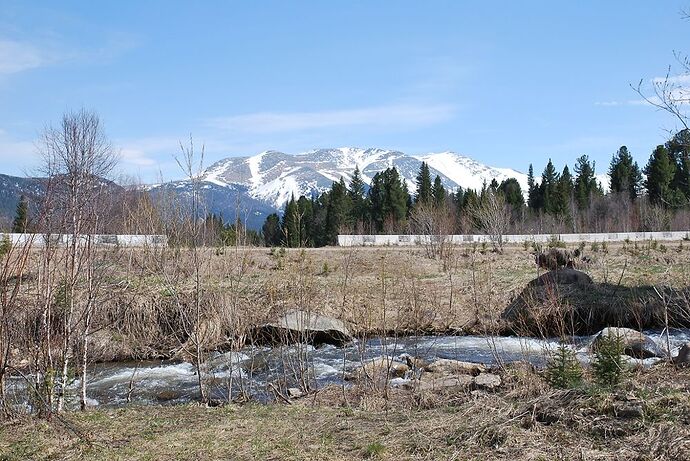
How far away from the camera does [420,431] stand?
5809 millimetres

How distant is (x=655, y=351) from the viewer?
13.1 m

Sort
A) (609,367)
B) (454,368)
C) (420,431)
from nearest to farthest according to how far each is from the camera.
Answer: (420,431) → (609,367) → (454,368)

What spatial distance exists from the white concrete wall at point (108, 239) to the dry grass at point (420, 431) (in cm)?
204

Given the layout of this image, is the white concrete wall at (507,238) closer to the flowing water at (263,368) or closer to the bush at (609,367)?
the flowing water at (263,368)

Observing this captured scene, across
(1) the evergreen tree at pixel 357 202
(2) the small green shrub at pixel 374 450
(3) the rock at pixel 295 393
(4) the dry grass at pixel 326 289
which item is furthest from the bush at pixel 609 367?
(1) the evergreen tree at pixel 357 202

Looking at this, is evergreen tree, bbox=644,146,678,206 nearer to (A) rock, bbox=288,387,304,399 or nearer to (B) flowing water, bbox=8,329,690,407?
(B) flowing water, bbox=8,329,690,407

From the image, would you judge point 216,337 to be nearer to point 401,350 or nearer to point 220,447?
point 401,350

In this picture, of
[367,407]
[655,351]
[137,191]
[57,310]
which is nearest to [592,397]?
[367,407]

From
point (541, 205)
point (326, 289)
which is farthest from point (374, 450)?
point (541, 205)

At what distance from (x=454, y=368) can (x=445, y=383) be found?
2.11 metres

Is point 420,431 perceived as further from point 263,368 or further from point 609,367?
point 263,368

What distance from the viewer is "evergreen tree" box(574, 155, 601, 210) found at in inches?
2653

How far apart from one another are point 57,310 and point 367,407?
435cm

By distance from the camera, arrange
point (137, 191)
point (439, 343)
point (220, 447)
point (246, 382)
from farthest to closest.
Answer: point (137, 191), point (439, 343), point (246, 382), point (220, 447)
